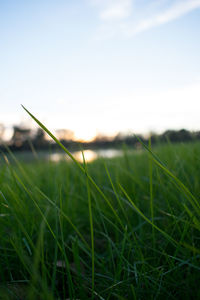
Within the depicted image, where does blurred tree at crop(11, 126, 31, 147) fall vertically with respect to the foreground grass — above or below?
above

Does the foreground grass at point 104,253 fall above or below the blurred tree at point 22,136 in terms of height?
below

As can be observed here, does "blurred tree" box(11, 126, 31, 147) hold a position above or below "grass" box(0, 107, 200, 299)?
above

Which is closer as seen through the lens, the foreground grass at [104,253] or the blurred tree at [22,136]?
the foreground grass at [104,253]

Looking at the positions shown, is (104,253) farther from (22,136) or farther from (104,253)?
(22,136)

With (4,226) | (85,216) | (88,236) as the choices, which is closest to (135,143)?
(85,216)

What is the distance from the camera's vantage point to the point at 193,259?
0.45 metres

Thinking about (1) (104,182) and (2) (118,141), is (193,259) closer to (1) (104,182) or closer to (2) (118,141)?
(1) (104,182)

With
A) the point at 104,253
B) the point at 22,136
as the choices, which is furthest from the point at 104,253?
the point at 22,136

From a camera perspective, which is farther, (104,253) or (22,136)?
(22,136)

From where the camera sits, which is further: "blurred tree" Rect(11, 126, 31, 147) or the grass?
"blurred tree" Rect(11, 126, 31, 147)

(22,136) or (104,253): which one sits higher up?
(22,136)

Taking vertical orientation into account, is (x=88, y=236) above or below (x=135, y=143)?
below

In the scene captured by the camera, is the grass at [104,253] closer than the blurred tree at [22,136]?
Yes

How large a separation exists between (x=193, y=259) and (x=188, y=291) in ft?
0.21
